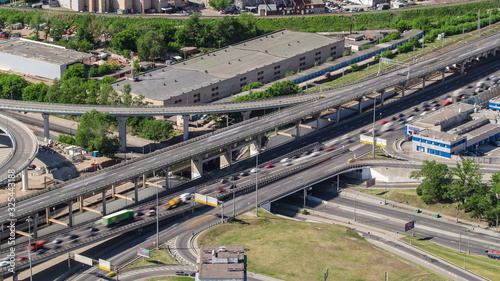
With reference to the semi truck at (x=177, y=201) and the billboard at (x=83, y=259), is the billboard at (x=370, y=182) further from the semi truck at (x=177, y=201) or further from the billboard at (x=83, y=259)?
the billboard at (x=83, y=259)

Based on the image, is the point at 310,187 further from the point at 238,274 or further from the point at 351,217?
the point at 238,274

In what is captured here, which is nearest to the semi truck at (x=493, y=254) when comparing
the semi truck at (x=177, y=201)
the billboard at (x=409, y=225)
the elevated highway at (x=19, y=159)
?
the billboard at (x=409, y=225)

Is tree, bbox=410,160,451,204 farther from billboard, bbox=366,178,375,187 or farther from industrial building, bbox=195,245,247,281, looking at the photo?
industrial building, bbox=195,245,247,281

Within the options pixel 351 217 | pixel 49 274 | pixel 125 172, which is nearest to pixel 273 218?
pixel 351 217

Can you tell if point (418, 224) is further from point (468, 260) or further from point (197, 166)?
point (197, 166)

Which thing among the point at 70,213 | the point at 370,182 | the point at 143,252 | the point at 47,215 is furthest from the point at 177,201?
the point at 370,182
